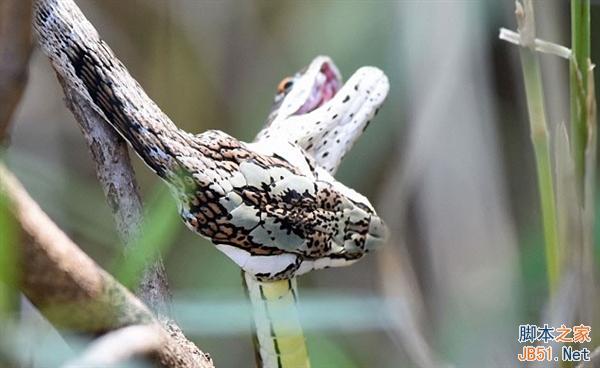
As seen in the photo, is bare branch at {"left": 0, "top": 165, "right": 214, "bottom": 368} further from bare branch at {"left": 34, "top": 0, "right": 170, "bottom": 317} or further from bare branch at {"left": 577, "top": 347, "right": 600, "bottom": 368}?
bare branch at {"left": 577, "top": 347, "right": 600, "bottom": 368}

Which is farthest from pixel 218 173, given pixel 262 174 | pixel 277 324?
pixel 277 324

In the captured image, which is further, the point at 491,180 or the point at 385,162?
the point at 385,162

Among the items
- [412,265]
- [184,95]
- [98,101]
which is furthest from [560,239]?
[184,95]

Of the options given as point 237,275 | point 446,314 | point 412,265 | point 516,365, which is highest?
point 412,265

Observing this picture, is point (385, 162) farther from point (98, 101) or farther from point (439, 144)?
point (98, 101)

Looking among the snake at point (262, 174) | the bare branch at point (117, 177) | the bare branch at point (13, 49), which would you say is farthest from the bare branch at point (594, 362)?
the bare branch at point (13, 49)

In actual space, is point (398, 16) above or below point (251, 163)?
above

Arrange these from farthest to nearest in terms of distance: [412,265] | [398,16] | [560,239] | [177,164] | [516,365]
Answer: [412,265]
[398,16]
[516,365]
[560,239]
[177,164]

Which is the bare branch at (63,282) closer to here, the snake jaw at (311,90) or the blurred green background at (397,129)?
the snake jaw at (311,90)
